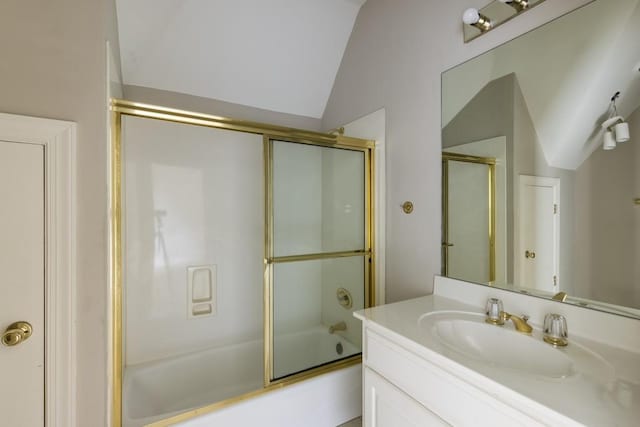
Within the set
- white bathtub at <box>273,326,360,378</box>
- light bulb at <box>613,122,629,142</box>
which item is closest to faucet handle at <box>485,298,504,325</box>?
light bulb at <box>613,122,629,142</box>

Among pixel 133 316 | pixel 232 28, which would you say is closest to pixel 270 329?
pixel 133 316

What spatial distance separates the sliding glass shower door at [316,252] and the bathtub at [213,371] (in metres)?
0.01

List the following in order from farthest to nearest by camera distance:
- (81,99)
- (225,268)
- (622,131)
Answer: (225,268) → (81,99) → (622,131)

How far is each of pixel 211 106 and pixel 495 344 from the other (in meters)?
2.37

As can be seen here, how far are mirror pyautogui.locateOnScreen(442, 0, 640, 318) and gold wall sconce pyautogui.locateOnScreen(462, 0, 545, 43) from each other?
0.11m

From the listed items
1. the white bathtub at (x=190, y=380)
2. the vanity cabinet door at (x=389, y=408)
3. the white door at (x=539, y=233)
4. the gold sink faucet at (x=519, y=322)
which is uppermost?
the white door at (x=539, y=233)

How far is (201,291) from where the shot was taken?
2.26 meters

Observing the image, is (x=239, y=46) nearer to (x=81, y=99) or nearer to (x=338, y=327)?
(x=81, y=99)

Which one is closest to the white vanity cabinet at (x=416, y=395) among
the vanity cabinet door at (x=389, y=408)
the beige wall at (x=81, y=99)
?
the vanity cabinet door at (x=389, y=408)

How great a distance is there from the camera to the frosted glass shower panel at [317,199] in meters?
1.85

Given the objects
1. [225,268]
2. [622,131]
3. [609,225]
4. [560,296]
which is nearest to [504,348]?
[560,296]

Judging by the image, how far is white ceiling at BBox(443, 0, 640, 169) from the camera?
0.97m

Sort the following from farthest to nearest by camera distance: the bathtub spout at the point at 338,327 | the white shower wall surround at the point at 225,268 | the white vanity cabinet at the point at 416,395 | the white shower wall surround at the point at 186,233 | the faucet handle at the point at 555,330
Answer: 1. the bathtub spout at the point at 338,327
2. the white shower wall surround at the point at 186,233
3. the white shower wall surround at the point at 225,268
4. the faucet handle at the point at 555,330
5. the white vanity cabinet at the point at 416,395

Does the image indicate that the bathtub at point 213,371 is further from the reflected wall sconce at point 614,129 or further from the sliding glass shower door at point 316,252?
the reflected wall sconce at point 614,129
